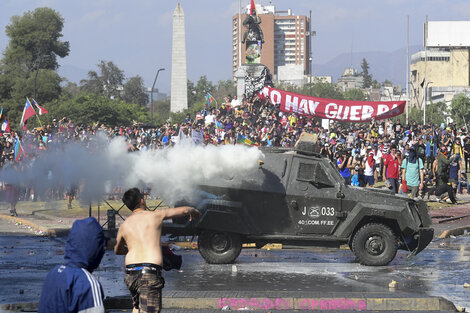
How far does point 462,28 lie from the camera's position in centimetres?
18412

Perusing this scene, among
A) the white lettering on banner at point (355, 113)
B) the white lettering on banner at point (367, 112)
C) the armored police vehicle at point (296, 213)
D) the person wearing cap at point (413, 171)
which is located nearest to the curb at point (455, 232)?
the person wearing cap at point (413, 171)

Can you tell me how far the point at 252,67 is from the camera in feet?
169

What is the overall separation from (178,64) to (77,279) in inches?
3362

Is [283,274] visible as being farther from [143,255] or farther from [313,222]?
[143,255]

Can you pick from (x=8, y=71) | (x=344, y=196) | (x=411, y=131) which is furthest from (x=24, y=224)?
(x=8, y=71)

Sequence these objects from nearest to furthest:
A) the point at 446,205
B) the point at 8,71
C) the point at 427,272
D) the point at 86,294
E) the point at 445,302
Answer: the point at 86,294 < the point at 445,302 < the point at 427,272 < the point at 446,205 < the point at 8,71

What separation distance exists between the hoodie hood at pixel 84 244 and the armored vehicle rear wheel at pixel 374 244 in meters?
9.99

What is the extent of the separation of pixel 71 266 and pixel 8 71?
91.7 metres

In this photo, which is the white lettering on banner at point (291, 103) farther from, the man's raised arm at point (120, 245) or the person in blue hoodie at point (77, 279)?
the person in blue hoodie at point (77, 279)

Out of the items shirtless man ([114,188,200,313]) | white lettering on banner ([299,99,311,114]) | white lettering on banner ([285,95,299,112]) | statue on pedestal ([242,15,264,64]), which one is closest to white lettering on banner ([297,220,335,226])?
shirtless man ([114,188,200,313])

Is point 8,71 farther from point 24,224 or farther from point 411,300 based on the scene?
point 411,300

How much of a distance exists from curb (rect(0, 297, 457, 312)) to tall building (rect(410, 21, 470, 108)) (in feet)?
554

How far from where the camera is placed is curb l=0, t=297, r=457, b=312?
11117mm

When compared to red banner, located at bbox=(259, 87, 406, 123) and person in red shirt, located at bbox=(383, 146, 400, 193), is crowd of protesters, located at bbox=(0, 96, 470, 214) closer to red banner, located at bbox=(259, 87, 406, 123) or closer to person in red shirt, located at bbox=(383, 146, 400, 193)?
person in red shirt, located at bbox=(383, 146, 400, 193)
